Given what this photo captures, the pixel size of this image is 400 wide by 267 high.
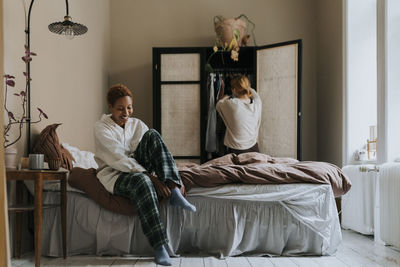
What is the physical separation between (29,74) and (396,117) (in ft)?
9.17

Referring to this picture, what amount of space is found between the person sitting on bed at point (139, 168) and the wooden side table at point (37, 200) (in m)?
0.26

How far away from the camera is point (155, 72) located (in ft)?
16.6

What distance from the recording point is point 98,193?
274 cm

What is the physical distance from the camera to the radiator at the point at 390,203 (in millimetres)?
2934

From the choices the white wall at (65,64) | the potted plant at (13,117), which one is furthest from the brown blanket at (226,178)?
the white wall at (65,64)

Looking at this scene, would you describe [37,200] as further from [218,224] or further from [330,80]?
[330,80]

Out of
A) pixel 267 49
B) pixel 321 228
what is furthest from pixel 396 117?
pixel 267 49

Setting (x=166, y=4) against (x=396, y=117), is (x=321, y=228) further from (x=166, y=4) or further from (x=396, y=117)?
(x=166, y=4)

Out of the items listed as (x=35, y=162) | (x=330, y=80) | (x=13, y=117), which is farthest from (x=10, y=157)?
(x=330, y=80)

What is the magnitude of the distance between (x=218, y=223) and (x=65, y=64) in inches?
81.1

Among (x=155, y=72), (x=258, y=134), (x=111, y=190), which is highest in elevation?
(x=155, y=72)

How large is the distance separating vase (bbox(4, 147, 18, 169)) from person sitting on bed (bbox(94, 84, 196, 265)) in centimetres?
53

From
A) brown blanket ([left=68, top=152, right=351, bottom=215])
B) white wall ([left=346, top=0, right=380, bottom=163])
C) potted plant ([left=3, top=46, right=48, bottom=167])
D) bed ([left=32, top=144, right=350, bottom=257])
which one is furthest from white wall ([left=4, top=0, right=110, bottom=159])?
white wall ([left=346, top=0, right=380, bottom=163])

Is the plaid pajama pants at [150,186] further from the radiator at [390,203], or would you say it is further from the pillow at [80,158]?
the radiator at [390,203]
